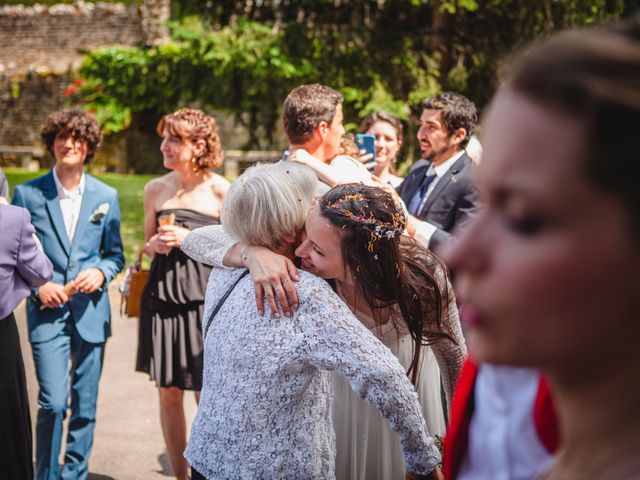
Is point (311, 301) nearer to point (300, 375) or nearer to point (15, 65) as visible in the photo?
point (300, 375)

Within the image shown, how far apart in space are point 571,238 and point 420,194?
4127 millimetres

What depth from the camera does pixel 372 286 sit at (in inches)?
90.6

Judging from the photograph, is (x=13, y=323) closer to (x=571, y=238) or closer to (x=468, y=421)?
(x=468, y=421)

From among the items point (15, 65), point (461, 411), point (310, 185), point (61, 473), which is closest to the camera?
point (461, 411)

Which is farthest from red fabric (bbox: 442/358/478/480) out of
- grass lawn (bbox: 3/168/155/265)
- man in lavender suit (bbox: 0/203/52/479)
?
grass lawn (bbox: 3/168/155/265)

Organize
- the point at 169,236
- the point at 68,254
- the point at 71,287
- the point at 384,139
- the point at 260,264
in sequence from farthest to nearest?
the point at 384,139
the point at 68,254
the point at 71,287
the point at 169,236
the point at 260,264

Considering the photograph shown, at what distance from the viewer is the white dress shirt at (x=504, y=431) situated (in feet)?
3.16

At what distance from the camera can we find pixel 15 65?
30.1 metres

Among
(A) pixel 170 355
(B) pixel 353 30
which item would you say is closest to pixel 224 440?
(A) pixel 170 355

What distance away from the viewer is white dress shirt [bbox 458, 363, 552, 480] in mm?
963

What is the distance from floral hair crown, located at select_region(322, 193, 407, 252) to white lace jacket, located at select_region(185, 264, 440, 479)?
30 centimetres

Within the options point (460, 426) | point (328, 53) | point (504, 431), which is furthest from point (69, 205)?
point (328, 53)

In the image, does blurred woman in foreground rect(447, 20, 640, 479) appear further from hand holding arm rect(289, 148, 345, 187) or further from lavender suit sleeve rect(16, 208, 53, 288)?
lavender suit sleeve rect(16, 208, 53, 288)

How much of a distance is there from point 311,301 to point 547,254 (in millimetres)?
1338
